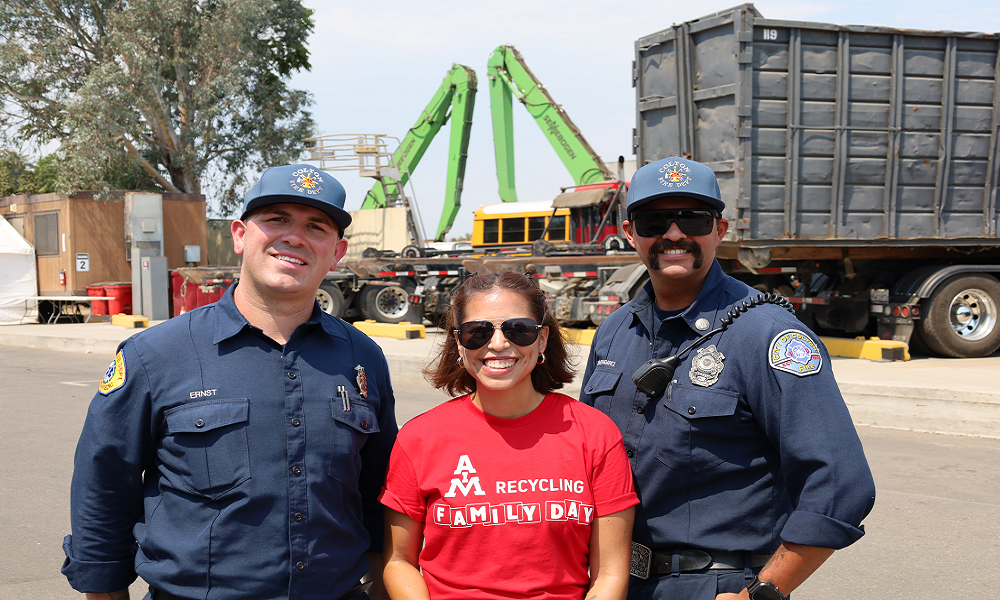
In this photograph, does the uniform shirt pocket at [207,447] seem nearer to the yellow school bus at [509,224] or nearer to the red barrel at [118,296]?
the yellow school bus at [509,224]

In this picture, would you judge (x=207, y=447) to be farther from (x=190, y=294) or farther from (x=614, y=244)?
(x=190, y=294)

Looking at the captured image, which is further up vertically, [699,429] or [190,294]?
[699,429]

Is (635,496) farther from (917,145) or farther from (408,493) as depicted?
(917,145)

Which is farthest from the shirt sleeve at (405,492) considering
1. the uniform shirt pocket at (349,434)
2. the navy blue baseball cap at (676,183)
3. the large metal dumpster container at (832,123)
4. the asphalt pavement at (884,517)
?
the large metal dumpster container at (832,123)

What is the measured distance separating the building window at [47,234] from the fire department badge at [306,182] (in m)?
24.9

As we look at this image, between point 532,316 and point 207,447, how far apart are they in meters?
0.93

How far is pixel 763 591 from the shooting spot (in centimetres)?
198

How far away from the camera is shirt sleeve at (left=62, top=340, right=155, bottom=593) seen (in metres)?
2.06

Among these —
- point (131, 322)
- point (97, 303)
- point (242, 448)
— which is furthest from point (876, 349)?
point (97, 303)

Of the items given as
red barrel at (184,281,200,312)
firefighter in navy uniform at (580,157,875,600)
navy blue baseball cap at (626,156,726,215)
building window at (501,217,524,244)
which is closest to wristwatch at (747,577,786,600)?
firefighter in navy uniform at (580,157,875,600)

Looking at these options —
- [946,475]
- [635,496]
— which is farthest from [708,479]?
[946,475]

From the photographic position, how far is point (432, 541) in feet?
6.98

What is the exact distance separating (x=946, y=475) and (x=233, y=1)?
87.3 ft

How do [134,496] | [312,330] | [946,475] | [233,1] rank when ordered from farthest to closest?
[233,1] → [946,475] → [312,330] → [134,496]
